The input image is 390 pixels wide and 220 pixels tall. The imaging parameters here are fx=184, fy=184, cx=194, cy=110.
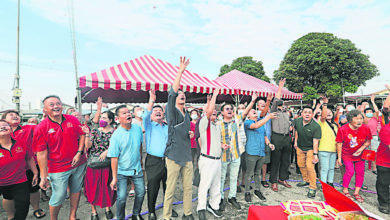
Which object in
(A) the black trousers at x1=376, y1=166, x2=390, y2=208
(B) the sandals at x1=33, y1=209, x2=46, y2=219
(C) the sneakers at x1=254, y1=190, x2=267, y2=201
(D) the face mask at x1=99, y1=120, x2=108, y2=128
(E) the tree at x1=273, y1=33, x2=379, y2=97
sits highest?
(E) the tree at x1=273, y1=33, x2=379, y2=97

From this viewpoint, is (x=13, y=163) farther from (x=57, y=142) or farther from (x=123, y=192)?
(x=123, y=192)

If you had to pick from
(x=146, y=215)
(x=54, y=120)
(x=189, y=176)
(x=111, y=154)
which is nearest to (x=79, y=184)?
(x=111, y=154)

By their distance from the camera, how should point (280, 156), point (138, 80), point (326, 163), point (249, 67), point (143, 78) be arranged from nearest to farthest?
1. point (326, 163)
2. point (280, 156)
3. point (138, 80)
4. point (143, 78)
5. point (249, 67)

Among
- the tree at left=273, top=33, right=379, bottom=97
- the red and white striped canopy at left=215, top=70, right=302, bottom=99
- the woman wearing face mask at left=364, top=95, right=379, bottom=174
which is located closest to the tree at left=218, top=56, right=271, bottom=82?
the tree at left=273, top=33, right=379, bottom=97

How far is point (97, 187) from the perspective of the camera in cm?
298

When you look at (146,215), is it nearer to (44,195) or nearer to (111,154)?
(111,154)

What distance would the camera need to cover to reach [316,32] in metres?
22.0

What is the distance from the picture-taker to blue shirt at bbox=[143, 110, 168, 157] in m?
2.98

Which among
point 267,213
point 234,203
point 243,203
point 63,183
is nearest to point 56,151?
point 63,183

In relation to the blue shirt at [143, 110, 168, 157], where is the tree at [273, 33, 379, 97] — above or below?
above

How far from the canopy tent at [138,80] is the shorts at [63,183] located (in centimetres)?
309

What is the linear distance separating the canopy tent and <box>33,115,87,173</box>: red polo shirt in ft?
9.37

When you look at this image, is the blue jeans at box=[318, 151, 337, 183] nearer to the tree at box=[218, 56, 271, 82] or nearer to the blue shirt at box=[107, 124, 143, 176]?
the blue shirt at box=[107, 124, 143, 176]

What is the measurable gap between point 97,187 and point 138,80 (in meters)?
3.56
